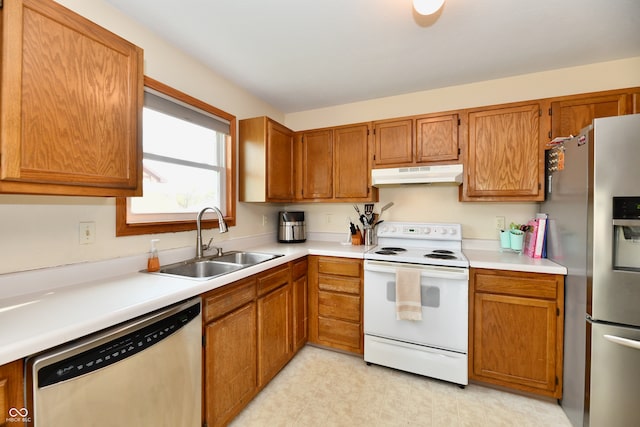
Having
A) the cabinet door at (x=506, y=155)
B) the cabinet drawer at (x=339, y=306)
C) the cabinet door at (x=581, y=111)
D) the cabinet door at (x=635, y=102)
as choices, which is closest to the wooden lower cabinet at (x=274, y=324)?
the cabinet drawer at (x=339, y=306)

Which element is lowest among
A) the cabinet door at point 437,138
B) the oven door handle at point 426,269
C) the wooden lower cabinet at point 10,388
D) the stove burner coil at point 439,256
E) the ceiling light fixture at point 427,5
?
the wooden lower cabinet at point 10,388

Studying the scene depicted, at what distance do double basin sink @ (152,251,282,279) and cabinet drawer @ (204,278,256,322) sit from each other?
0.37 feet

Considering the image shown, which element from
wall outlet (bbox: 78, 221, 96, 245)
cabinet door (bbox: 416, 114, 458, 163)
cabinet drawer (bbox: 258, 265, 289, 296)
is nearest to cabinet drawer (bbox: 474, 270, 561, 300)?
cabinet door (bbox: 416, 114, 458, 163)

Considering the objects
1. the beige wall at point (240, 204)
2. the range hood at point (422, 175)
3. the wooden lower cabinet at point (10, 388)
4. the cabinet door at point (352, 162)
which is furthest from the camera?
the cabinet door at point (352, 162)

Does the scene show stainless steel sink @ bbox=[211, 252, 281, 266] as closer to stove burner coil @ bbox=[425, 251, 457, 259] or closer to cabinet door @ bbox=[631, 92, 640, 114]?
stove burner coil @ bbox=[425, 251, 457, 259]

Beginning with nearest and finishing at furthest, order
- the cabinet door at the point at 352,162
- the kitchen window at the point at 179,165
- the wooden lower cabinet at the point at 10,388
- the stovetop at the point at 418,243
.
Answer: the wooden lower cabinet at the point at 10,388, the kitchen window at the point at 179,165, the stovetop at the point at 418,243, the cabinet door at the point at 352,162

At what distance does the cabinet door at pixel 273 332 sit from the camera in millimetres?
1869

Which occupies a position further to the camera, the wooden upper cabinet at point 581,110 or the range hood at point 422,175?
the range hood at point 422,175

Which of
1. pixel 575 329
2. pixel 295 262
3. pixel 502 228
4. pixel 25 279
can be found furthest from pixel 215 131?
pixel 575 329

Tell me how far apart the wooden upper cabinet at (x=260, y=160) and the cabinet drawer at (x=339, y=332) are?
1.26 m

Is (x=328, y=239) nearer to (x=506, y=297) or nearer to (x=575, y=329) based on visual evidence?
(x=506, y=297)

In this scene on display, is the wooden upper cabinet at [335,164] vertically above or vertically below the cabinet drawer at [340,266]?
above

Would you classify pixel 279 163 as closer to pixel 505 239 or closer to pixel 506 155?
pixel 506 155

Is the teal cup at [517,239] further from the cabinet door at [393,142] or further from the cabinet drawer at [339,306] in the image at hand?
the cabinet drawer at [339,306]
